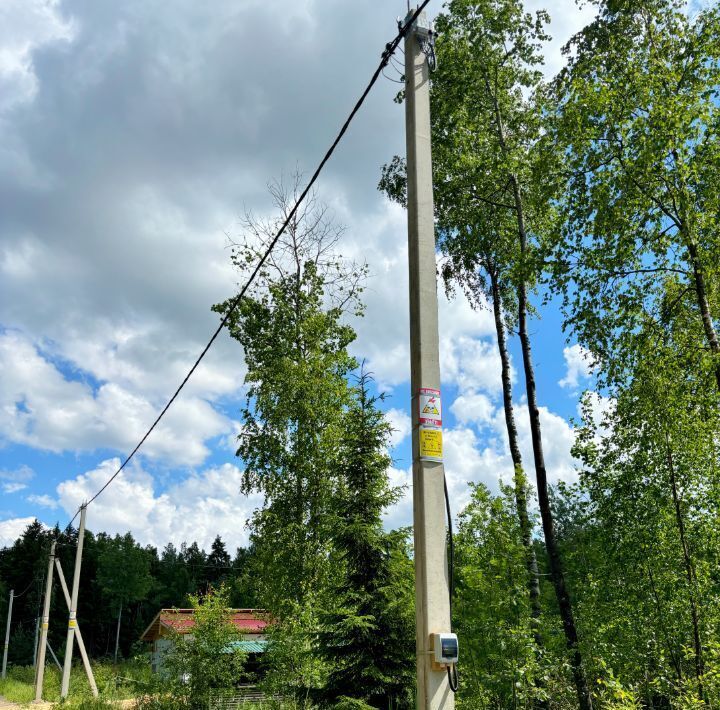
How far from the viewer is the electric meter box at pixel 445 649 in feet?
11.0

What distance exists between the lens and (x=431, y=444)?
12.5 feet

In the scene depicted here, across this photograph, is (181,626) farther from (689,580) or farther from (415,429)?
(415,429)

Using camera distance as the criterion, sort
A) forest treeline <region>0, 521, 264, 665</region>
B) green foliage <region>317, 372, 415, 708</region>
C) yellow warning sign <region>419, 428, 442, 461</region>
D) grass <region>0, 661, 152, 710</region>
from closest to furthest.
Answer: yellow warning sign <region>419, 428, 442, 461</region> < green foliage <region>317, 372, 415, 708</region> < grass <region>0, 661, 152, 710</region> < forest treeline <region>0, 521, 264, 665</region>

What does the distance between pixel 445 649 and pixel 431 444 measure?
1.10 m

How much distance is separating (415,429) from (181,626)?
48.8 feet

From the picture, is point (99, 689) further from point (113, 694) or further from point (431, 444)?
point (431, 444)

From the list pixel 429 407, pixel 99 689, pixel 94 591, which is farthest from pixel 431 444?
pixel 94 591

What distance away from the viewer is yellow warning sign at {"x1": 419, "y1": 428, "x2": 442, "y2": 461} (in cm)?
378

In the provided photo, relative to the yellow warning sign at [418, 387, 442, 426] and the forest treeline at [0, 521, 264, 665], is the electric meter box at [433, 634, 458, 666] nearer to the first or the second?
the yellow warning sign at [418, 387, 442, 426]

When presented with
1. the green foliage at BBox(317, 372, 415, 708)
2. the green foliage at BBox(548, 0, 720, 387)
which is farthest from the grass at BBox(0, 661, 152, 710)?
the green foliage at BBox(548, 0, 720, 387)

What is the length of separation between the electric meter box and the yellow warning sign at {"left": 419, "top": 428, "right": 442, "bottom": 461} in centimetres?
96

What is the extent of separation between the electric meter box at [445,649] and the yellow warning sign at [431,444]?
3.15ft

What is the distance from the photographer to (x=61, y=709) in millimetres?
17234

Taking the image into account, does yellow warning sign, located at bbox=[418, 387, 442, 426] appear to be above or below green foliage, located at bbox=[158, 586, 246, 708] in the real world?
above
